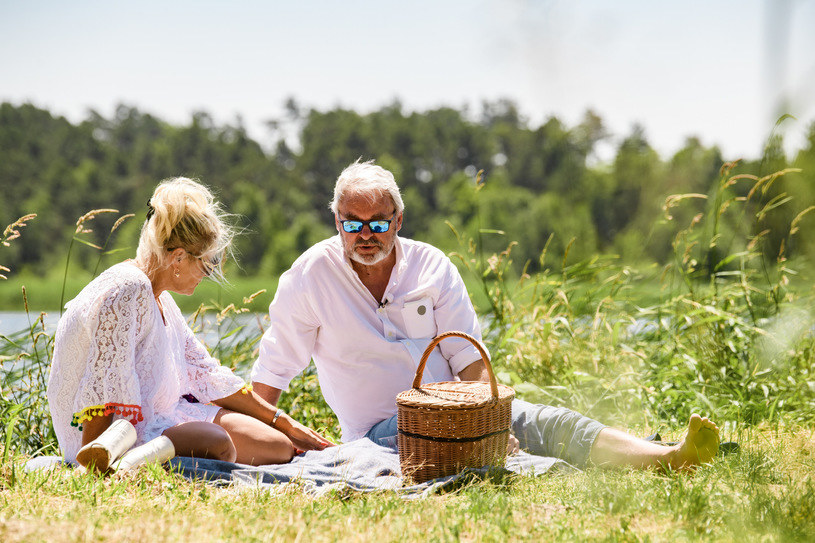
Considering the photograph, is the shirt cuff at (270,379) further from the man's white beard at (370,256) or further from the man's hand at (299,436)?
the man's white beard at (370,256)

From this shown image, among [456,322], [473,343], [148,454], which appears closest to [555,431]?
[473,343]

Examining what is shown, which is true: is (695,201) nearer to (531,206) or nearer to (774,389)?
(531,206)

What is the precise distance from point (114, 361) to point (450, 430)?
138 centimetres

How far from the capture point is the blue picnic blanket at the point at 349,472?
2.98 metres

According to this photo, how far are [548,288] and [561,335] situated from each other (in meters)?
0.60

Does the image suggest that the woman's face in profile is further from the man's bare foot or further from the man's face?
the man's bare foot

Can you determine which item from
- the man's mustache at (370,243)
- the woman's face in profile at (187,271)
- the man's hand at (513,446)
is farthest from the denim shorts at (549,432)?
the woman's face in profile at (187,271)

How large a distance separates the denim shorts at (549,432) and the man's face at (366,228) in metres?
0.81

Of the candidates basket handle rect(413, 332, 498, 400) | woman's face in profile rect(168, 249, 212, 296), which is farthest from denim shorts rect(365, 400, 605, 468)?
woman's face in profile rect(168, 249, 212, 296)

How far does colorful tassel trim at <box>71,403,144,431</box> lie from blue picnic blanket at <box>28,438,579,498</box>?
0.25 m

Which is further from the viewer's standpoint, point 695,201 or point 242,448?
point 695,201

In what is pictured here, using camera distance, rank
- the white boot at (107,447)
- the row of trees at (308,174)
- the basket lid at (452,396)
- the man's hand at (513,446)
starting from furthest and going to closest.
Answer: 1. the row of trees at (308,174)
2. the man's hand at (513,446)
3. the basket lid at (452,396)
4. the white boot at (107,447)

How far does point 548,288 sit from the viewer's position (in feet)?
19.5

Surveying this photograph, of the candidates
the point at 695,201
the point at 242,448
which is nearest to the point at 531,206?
the point at 695,201
